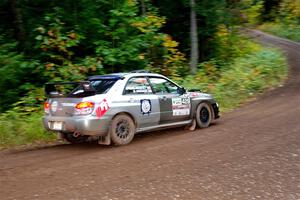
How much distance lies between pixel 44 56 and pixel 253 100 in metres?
7.88

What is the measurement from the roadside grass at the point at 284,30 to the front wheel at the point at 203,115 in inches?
1165

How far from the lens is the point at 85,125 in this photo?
825cm

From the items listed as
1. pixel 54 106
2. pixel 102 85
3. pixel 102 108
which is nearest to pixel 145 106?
pixel 102 85

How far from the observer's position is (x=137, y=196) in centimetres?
538

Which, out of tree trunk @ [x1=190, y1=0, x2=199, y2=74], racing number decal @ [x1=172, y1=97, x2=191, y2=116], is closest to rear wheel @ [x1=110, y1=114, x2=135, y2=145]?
racing number decal @ [x1=172, y1=97, x2=191, y2=116]

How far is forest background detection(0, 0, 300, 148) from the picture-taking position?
1298cm

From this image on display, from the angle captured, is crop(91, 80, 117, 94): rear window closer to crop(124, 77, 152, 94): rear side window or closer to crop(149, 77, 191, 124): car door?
crop(124, 77, 152, 94): rear side window

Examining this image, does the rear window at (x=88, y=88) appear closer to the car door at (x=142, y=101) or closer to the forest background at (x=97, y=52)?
the car door at (x=142, y=101)

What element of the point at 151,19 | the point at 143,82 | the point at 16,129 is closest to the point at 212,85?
the point at 151,19

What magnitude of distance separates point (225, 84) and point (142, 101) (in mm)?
8114

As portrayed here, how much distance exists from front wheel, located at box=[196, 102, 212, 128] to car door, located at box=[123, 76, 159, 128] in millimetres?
1500

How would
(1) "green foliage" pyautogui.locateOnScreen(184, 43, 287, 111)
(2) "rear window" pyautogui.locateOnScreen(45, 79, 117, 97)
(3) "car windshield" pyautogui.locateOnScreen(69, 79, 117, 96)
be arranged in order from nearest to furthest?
1. (2) "rear window" pyautogui.locateOnScreen(45, 79, 117, 97)
2. (3) "car windshield" pyautogui.locateOnScreen(69, 79, 117, 96)
3. (1) "green foliage" pyautogui.locateOnScreen(184, 43, 287, 111)

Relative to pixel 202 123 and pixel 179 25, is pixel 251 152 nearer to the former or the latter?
pixel 202 123

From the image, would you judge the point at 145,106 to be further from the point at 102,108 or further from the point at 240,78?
the point at 240,78
